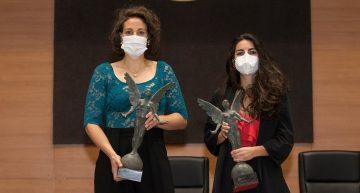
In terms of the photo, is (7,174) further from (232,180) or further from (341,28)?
(341,28)

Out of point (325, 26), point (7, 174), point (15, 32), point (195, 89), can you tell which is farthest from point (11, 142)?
point (325, 26)

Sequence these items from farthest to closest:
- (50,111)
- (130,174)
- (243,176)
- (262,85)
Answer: (50,111)
(262,85)
(243,176)
(130,174)

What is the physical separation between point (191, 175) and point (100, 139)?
1.26m

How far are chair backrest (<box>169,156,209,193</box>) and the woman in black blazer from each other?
67 centimetres

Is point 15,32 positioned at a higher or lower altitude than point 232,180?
higher

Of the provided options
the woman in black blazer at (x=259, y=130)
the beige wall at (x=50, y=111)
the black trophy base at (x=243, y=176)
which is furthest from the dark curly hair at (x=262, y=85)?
the beige wall at (x=50, y=111)

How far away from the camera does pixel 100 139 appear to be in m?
2.38

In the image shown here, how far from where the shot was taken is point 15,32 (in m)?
4.47

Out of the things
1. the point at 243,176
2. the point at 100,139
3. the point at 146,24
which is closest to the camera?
the point at 100,139

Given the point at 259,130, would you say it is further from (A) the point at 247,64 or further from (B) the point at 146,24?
(B) the point at 146,24

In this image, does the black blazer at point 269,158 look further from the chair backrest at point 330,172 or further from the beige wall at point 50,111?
the beige wall at point 50,111

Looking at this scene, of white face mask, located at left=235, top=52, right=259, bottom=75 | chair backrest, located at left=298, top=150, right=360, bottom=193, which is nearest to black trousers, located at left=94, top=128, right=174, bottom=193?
white face mask, located at left=235, top=52, right=259, bottom=75

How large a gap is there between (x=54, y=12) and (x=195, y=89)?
1428 millimetres

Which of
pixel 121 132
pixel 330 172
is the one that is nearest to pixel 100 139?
pixel 121 132
